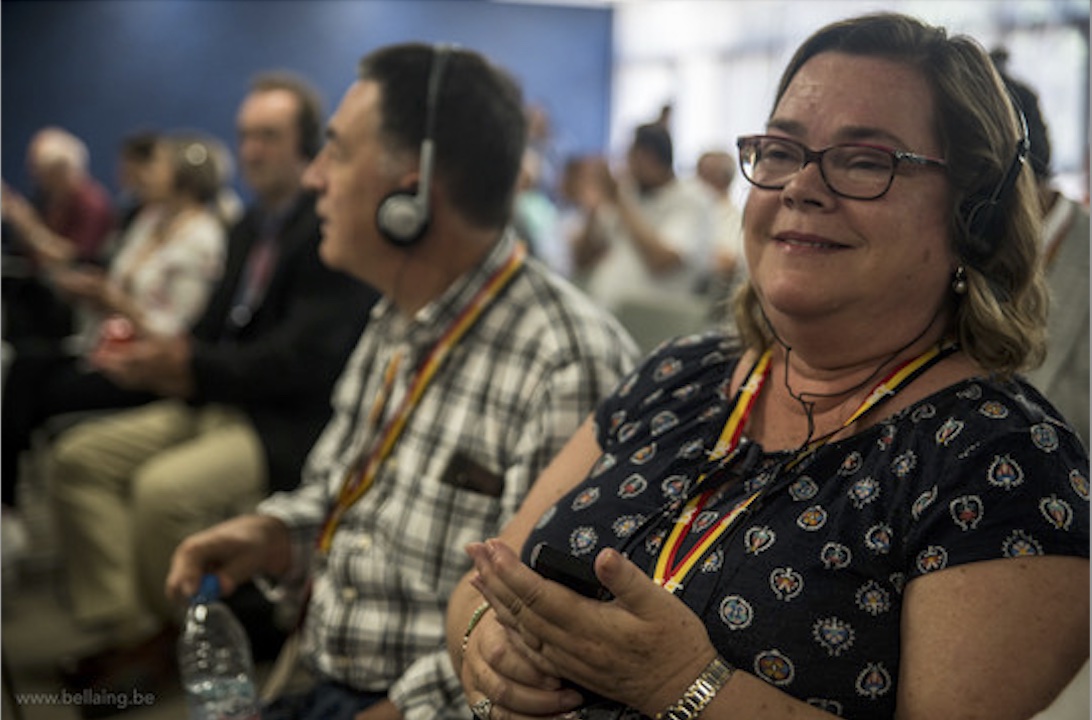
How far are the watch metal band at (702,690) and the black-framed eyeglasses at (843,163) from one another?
0.46 m

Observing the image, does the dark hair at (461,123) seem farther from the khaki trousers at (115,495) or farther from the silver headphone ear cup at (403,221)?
the khaki trousers at (115,495)

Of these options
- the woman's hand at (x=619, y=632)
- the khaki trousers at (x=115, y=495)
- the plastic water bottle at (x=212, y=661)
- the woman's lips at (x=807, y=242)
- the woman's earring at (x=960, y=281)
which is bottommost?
the khaki trousers at (x=115, y=495)

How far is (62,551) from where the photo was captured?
10.6ft

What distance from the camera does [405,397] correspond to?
1666 mm

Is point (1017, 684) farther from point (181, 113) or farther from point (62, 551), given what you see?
point (181, 113)

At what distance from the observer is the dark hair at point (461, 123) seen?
5.58ft

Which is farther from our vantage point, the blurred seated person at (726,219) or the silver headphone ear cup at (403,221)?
the silver headphone ear cup at (403,221)

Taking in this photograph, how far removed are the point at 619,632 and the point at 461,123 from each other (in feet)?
3.00

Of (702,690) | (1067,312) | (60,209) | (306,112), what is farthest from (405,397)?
(60,209)

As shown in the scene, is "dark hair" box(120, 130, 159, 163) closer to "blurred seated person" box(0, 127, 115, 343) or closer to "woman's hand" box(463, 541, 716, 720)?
"blurred seated person" box(0, 127, 115, 343)

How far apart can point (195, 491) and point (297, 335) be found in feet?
1.51

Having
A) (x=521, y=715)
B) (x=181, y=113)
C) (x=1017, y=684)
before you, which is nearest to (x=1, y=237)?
(x=181, y=113)

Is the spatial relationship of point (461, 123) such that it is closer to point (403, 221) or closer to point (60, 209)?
point (403, 221)

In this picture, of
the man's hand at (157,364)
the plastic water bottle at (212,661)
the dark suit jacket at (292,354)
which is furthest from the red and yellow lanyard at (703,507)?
the man's hand at (157,364)
